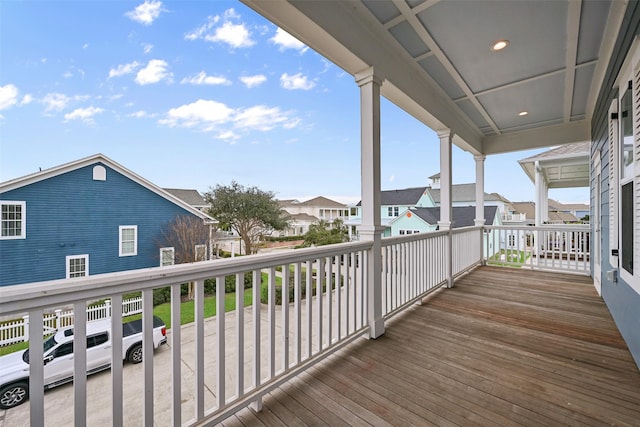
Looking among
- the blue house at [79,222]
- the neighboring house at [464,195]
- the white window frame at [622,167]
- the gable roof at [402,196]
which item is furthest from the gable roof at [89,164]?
the neighboring house at [464,195]

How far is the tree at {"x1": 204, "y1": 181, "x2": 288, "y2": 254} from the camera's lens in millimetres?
2219

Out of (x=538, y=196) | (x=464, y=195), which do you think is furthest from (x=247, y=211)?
(x=464, y=195)

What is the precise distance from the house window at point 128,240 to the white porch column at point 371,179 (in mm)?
1707

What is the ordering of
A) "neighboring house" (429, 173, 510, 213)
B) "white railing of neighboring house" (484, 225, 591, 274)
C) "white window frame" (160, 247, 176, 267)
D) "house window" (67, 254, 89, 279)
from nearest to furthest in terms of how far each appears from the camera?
"house window" (67, 254, 89, 279), "white window frame" (160, 247, 176, 267), "white railing of neighboring house" (484, 225, 591, 274), "neighboring house" (429, 173, 510, 213)

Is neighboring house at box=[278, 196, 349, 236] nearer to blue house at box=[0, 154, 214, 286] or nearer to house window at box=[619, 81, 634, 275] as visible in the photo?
blue house at box=[0, 154, 214, 286]

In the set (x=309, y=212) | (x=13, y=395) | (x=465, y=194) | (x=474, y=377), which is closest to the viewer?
(x=13, y=395)

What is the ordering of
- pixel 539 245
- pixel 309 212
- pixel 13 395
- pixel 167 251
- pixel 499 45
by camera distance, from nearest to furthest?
pixel 13 395 → pixel 167 251 → pixel 499 45 → pixel 309 212 → pixel 539 245

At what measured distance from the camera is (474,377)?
187cm

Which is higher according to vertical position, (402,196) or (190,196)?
(402,196)

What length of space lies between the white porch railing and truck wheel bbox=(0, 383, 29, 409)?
0.28 m

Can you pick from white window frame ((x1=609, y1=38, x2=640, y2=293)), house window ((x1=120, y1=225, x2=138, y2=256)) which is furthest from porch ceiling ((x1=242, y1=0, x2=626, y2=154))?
house window ((x1=120, y1=225, x2=138, y2=256))

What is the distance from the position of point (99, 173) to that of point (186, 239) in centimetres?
51

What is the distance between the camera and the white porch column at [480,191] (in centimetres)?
548

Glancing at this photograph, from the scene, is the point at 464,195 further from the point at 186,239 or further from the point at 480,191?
the point at 186,239
